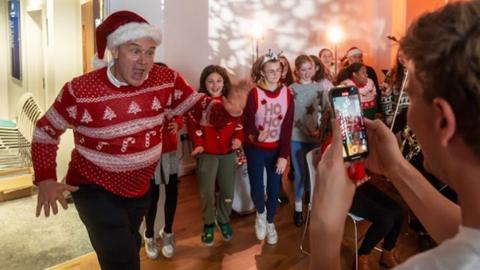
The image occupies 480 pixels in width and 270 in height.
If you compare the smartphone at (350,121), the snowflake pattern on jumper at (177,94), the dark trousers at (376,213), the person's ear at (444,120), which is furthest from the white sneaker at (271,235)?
the person's ear at (444,120)

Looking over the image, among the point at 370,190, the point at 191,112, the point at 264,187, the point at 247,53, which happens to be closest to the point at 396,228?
the point at 370,190

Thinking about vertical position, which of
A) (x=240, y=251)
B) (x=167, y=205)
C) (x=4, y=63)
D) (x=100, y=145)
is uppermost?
(x=4, y=63)

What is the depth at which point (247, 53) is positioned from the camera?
468 cm

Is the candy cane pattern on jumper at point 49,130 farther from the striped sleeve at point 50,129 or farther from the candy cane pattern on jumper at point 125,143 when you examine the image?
the candy cane pattern on jumper at point 125,143

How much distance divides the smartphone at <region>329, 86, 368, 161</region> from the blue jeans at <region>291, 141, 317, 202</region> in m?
1.97

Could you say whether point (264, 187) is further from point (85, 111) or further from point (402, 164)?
point (402, 164)

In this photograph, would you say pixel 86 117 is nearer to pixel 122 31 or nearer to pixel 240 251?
pixel 122 31

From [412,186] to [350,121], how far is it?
0.19 m

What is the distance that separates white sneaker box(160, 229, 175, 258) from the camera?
2471 millimetres

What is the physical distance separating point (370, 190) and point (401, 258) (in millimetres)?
486

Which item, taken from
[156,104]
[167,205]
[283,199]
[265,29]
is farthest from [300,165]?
[265,29]

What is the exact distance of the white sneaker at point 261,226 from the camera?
2730 millimetres

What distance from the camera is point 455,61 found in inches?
20.4

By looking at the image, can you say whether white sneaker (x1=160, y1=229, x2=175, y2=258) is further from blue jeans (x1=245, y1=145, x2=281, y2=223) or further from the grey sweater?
the grey sweater
